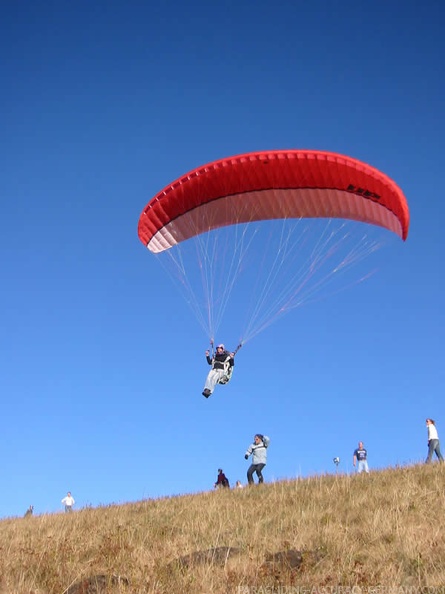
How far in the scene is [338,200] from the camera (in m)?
16.1

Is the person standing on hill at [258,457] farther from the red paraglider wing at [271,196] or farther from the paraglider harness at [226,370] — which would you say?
the red paraglider wing at [271,196]

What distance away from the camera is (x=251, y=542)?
8297mm

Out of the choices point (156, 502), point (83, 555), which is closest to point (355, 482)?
point (156, 502)

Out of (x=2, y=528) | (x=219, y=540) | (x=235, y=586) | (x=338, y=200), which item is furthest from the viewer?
(x=338, y=200)

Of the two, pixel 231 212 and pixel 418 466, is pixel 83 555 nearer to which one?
pixel 418 466

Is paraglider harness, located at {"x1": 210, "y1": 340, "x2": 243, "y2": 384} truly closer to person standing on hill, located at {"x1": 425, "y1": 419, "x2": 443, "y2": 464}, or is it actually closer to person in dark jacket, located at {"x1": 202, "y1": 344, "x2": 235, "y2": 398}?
person in dark jacket, located at {"x1": 202, "y1": 344, "x2": 235, "y2": 398}

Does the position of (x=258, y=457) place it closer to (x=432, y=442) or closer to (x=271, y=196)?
(x=432, y=442)

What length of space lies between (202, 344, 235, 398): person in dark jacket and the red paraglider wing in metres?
4.21

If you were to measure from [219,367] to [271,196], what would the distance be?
495 centimetres

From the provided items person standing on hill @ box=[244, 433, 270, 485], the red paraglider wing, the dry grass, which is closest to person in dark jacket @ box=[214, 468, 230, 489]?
person standing on hill @ box=[244, 433, 270, 485]

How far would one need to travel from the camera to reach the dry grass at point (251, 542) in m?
6.55

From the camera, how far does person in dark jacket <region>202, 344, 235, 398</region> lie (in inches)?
571

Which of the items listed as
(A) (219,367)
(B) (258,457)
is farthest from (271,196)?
(B) (258,457)

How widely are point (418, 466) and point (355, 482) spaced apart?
1921mm
